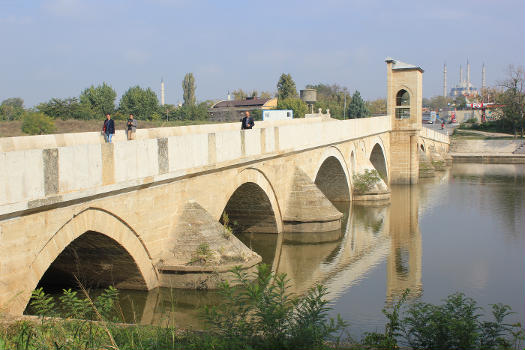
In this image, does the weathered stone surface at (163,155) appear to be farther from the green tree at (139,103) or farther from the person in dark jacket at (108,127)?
the green tree at (139,103)

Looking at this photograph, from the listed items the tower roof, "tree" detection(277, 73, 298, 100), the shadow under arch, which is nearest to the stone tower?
the tower roof

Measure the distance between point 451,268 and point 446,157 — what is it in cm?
2521

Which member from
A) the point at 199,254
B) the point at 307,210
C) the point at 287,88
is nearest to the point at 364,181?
the point at 307,210

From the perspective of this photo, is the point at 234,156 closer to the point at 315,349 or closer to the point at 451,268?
the point at 451,268

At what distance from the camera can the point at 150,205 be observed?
8.72 metres

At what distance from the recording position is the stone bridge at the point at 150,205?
6.39 metres

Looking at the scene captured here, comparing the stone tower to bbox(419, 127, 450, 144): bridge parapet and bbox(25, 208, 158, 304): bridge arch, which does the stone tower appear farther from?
bbox(25, 208, 158, 304): bridge arch

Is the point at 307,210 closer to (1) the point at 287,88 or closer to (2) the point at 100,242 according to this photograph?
(2) the point at 100,242

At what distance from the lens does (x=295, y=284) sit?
10.8 m

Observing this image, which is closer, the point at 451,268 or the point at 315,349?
the point at 315,349

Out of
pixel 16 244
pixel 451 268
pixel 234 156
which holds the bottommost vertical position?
pixel 451 268

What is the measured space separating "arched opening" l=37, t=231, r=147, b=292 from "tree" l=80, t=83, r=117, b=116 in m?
23.4

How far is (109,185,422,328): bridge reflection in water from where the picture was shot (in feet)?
28.7

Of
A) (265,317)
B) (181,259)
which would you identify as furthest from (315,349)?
(181,259)
